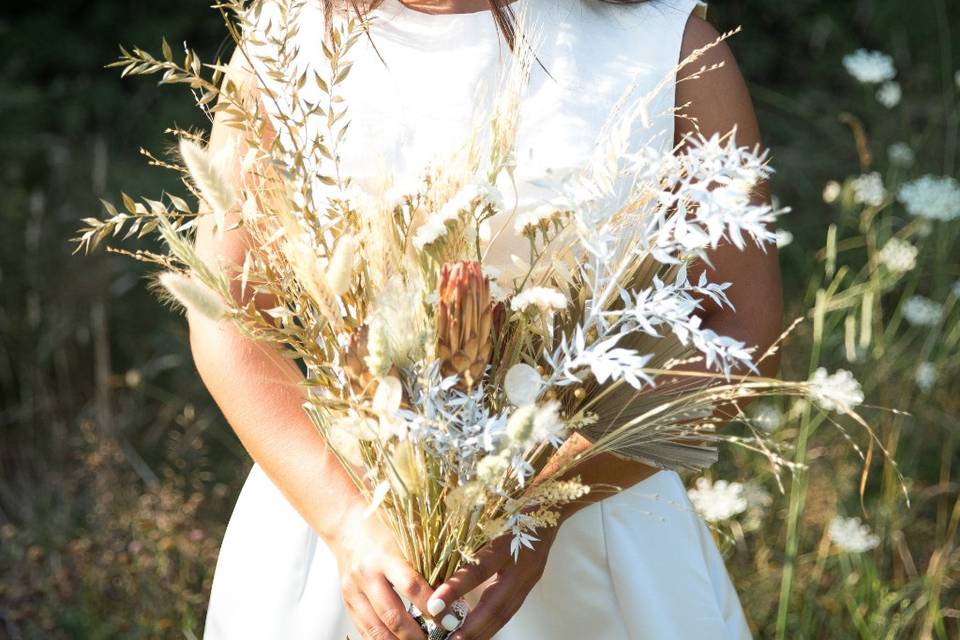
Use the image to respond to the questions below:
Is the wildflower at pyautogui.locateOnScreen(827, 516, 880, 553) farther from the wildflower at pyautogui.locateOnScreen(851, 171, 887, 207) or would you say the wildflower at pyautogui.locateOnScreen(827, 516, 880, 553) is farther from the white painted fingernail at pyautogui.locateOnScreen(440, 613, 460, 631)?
the white painted fingernail at pyautogui.locateOnScreen(440, 613, 460, 631)

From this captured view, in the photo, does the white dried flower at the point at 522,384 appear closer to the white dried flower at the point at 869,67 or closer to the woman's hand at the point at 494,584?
the woman's hand at the point at 494,584

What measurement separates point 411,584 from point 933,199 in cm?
186

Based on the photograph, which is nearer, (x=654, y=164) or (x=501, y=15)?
(x=654, y=164)

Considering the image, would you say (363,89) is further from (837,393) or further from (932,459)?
(932,459)

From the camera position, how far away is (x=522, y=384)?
1.04 m

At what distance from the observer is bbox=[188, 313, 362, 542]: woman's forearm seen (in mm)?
1351

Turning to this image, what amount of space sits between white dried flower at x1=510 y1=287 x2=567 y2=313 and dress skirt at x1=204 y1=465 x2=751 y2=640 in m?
0.58

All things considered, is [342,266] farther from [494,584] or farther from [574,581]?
[574,581]

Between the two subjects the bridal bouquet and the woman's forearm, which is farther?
the woman's forearm

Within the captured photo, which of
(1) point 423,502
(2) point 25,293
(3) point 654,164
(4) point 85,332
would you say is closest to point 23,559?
(4) point 85,332

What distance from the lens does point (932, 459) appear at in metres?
3.22

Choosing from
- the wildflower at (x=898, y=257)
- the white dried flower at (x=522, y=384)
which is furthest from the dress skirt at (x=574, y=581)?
the wildflower at (x=898, y=257)

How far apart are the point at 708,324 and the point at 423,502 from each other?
0.55m

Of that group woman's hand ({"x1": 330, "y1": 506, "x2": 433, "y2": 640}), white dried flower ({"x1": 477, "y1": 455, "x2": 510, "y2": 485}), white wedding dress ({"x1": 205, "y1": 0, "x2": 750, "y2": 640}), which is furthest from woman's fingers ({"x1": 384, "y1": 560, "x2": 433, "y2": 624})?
white wedding dress ({"x1": 205, "y1": 0, "x2": 750, "y2": 640})
